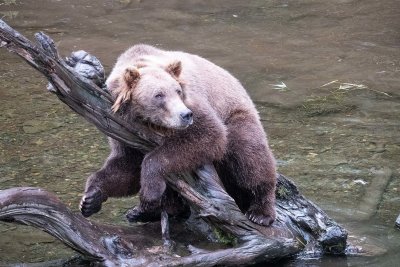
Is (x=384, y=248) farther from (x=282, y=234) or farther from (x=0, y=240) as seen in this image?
(x=0, y=240)

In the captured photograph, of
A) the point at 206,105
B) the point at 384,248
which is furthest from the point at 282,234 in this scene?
the point at 206,105

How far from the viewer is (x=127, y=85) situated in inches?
207

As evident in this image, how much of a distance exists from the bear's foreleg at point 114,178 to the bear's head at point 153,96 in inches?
17.6

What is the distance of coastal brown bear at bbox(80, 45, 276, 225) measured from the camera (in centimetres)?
525

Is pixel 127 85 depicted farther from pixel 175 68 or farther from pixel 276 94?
pixel 276 94

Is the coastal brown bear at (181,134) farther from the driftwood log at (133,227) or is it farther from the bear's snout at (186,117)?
A: the driftwood log at (133,227)

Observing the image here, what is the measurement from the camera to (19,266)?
551 centimetres

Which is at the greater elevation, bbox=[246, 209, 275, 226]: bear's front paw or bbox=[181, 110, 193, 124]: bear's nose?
bbox=[181, 110, 193, 124]: bear's nose

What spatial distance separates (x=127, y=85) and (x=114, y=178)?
30.0 inches

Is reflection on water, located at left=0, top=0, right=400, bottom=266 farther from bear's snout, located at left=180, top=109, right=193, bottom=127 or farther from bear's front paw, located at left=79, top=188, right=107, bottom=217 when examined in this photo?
bear's snout, located at left=180, top=109, right=193, bottom=127

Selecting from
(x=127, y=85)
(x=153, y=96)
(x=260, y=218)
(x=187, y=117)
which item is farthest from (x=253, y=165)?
(x=127, y=85)

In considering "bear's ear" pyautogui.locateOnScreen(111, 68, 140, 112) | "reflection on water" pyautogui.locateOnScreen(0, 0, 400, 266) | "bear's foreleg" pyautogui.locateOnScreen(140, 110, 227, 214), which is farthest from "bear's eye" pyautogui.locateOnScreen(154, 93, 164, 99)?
A: "reflection on water" pyautogui.locateOnScreen(0, 0, 400, 266)

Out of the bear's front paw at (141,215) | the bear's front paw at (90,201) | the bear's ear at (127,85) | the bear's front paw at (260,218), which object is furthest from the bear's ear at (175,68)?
the bear's front paw at (260,218)

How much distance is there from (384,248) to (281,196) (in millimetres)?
863
